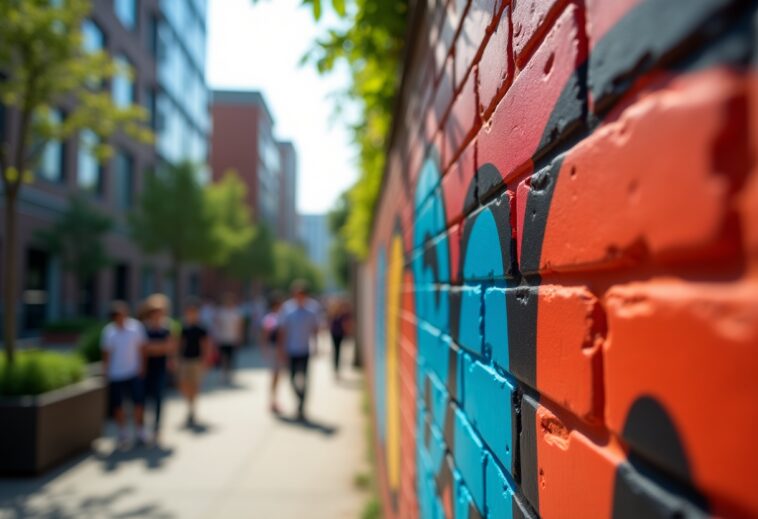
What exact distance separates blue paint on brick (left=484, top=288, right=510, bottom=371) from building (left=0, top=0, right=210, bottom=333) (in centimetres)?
1585

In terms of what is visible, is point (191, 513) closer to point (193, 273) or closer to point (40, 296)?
point (40, 296)

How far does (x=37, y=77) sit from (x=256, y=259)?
3309 cm

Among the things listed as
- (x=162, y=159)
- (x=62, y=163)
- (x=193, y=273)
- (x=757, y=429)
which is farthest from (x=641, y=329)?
(x=193, y=273)

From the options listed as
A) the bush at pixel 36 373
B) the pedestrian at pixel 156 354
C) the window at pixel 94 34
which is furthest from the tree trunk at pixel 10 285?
the window at pixel 94 34

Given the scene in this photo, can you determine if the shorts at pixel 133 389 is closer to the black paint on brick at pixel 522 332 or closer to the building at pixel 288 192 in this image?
the black paint on brick at pixel 522 332

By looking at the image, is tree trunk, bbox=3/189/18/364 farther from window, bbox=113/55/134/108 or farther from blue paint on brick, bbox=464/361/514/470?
window, bbox=113/55/134/108

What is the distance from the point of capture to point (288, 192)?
8862cm

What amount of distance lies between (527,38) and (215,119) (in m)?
59.4

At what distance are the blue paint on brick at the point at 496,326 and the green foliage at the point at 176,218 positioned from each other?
22.3 meters

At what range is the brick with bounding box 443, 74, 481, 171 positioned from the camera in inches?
55.7

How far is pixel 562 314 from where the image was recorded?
81 cm

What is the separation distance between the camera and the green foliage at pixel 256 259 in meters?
38.4

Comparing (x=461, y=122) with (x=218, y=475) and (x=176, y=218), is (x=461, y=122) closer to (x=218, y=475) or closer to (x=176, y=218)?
(x=218, y=475)

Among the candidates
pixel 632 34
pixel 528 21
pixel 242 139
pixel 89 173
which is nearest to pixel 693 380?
pixel 632 34
